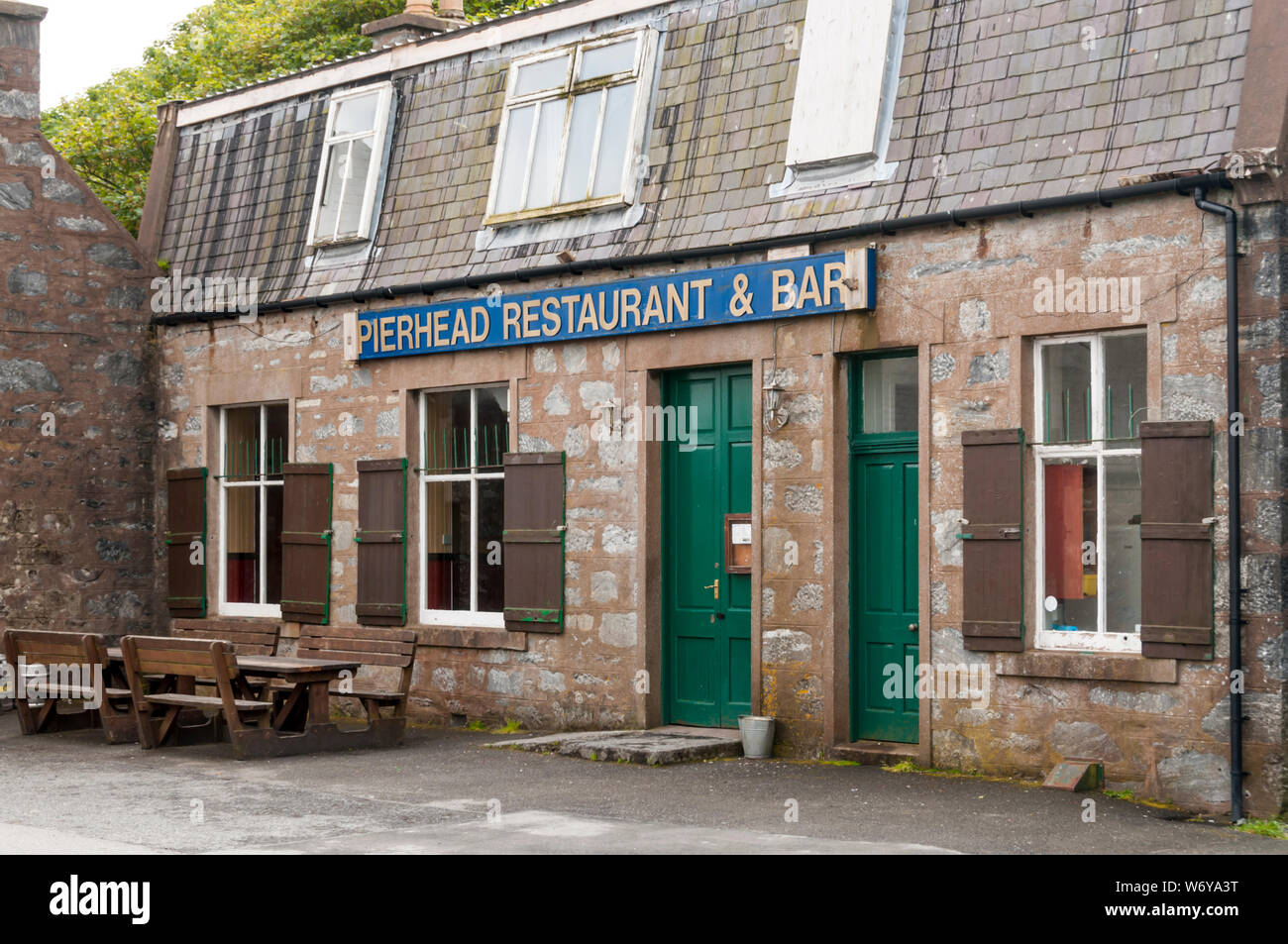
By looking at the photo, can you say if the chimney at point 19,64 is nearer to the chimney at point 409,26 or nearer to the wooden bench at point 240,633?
the chimney at point 409,26

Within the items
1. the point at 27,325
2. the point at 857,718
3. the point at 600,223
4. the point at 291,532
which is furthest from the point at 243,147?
the point at 857,718

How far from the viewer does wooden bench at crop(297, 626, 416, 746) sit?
12852mm

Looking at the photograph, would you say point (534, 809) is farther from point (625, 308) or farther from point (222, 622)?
point (222, 622)

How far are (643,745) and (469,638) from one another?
2713 mm

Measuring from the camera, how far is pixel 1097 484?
10.7 m

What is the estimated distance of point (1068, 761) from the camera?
10.5m

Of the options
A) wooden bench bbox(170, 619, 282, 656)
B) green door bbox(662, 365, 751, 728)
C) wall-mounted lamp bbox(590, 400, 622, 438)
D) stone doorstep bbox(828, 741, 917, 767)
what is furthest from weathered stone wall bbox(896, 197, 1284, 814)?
wooden bench bbox(170, 619, 282, 656)

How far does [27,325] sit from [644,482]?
6670 millimetres

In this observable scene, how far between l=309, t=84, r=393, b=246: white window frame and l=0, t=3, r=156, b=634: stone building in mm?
2270

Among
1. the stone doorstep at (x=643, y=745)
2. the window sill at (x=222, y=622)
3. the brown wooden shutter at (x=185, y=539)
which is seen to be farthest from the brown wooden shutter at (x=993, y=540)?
the brown wooden shutter at (x=185, y=539)

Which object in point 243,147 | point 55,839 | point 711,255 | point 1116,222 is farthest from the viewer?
point 243,147

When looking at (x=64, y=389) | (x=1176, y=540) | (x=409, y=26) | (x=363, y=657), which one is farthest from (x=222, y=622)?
(x=1176, y=540)

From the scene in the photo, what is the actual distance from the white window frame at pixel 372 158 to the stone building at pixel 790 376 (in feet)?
0.13

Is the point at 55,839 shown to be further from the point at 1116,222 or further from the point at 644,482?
the point at 1116,222
